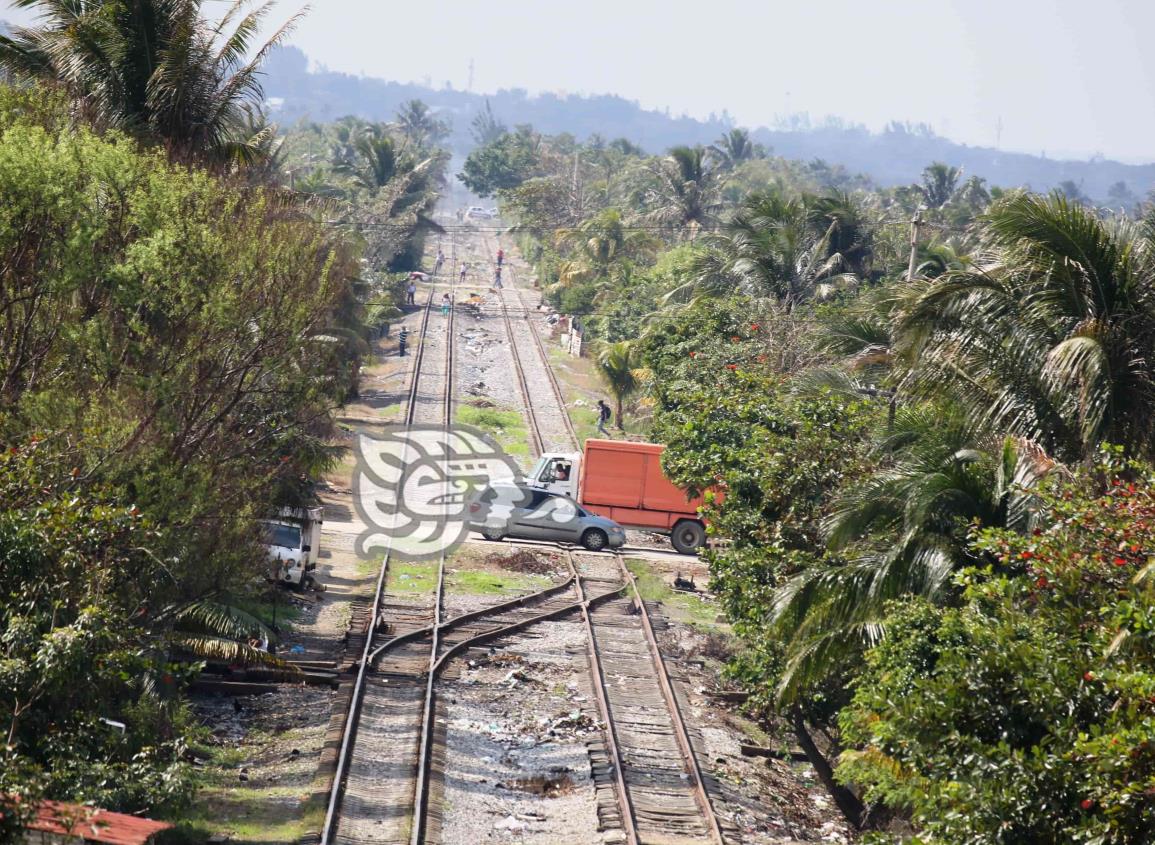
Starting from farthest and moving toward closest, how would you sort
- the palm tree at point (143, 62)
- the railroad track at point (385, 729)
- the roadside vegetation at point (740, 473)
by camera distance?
the palm tree at point (143, 62), the railroad track at point (385, 729), the roadside vegetation at point (740, 473)

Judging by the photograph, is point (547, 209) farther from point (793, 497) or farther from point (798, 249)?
point (793, 497)

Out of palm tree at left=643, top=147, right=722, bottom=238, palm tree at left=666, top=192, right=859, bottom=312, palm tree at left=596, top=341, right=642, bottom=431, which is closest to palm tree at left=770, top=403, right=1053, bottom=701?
palm tree at left=666, top=192, right=859, bottom=312

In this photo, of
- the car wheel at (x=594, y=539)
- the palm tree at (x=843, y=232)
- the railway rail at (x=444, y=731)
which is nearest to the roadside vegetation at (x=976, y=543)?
the railway rail at (x=444, y=731)

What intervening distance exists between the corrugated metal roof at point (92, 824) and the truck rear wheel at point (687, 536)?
2046 cm

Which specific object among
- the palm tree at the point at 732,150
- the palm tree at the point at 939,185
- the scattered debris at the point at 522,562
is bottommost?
the scattered debris at the point at 522,562

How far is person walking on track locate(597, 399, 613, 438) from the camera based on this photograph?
40000 mm

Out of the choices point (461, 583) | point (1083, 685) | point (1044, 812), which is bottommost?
point (461, 583)

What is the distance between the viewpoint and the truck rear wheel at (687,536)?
2945cm

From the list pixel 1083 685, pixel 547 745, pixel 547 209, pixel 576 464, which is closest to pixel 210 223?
pixel 547 745

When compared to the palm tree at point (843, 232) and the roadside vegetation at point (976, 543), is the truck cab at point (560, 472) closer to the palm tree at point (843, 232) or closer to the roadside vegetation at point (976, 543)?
the roadside vegetation at point (976, 543)

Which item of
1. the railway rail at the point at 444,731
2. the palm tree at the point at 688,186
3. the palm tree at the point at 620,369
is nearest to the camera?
the railway rail at the point at 444,731

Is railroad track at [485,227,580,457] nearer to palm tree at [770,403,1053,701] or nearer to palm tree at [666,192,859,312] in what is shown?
palm tree at [666,192,859,312]

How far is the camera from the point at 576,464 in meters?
29.9

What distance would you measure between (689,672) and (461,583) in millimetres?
5822
